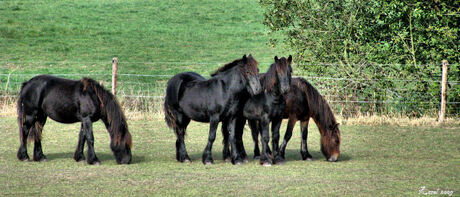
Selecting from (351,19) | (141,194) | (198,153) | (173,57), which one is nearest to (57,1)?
(173,57)

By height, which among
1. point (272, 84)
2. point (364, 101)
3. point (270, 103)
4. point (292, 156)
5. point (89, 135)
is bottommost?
point (292, 156)

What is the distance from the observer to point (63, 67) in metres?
25.5

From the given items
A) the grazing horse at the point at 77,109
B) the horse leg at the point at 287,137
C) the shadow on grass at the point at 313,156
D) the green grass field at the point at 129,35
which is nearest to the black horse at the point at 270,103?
the horse leg at the point at 287,137

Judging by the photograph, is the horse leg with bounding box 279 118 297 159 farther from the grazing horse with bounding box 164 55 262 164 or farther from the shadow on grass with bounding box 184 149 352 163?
the grazing horse with bounding box 164 55 262 164

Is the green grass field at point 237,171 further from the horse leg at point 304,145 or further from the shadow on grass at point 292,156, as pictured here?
the horse leg at point 304,145

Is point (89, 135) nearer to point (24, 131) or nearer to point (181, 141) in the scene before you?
point (24, 131)

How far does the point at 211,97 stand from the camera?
9.15 metres

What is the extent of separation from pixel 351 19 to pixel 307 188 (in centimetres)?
985

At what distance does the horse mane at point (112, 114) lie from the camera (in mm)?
8898

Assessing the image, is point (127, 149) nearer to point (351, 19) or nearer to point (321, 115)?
point (321, 115)

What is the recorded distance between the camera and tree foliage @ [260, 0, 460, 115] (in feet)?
50.7

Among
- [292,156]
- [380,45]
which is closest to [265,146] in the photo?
[292,156]

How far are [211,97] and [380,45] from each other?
823 cm

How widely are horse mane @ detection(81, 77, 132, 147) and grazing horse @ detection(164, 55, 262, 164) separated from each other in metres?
0.88
